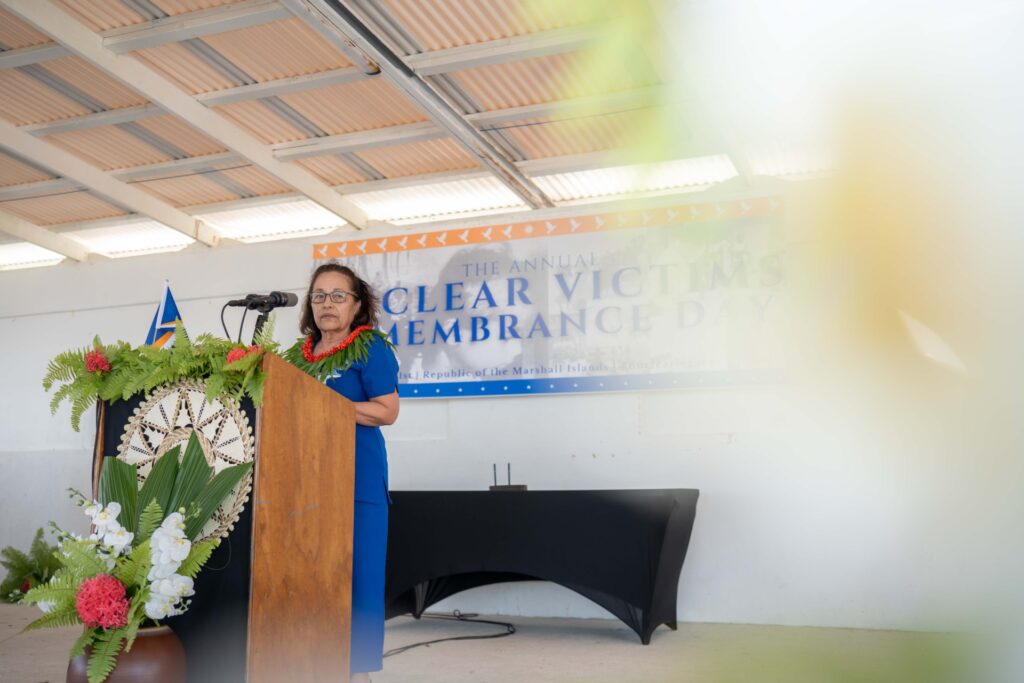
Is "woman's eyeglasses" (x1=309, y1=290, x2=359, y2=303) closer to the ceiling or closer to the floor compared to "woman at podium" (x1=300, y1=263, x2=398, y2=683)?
closer to the ceiling

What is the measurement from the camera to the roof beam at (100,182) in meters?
5.41

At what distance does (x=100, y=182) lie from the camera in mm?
5840

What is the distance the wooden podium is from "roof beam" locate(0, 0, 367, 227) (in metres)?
3.09

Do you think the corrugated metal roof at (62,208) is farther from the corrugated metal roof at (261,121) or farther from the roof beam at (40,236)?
the corrugated metal roof at (261,121)

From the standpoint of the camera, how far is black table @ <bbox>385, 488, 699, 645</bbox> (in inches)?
152

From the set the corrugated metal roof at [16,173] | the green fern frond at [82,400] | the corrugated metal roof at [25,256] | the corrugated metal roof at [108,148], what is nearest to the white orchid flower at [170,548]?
the green fern frond at [82,400]

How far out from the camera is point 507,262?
5.19 metres

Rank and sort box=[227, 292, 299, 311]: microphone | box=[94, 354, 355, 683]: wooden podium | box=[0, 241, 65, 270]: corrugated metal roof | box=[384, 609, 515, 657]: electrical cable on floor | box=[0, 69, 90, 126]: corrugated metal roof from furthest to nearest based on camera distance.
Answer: box=[0, 241, 65, 270]: corrugated metal roof, box=[0, 69, 90, 126]: corrugated metal roof, box=[384, 609, 515, 657]: electrical cable on floor, box=[227, 292, 299, 311]: microphone, box=[94, 354, 355, 683]: wooden podium

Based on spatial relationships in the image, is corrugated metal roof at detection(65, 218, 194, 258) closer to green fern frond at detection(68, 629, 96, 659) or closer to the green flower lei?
the green flower lei

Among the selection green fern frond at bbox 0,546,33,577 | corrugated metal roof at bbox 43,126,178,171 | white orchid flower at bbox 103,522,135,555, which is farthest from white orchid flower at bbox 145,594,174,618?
corrugated metal roof at bbox 43,126,178,171

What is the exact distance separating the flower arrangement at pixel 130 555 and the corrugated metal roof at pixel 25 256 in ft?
20.1

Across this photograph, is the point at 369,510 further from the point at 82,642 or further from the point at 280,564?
the point at 82,642

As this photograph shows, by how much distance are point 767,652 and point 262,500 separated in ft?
5.00

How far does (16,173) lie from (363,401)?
476 centimetres
